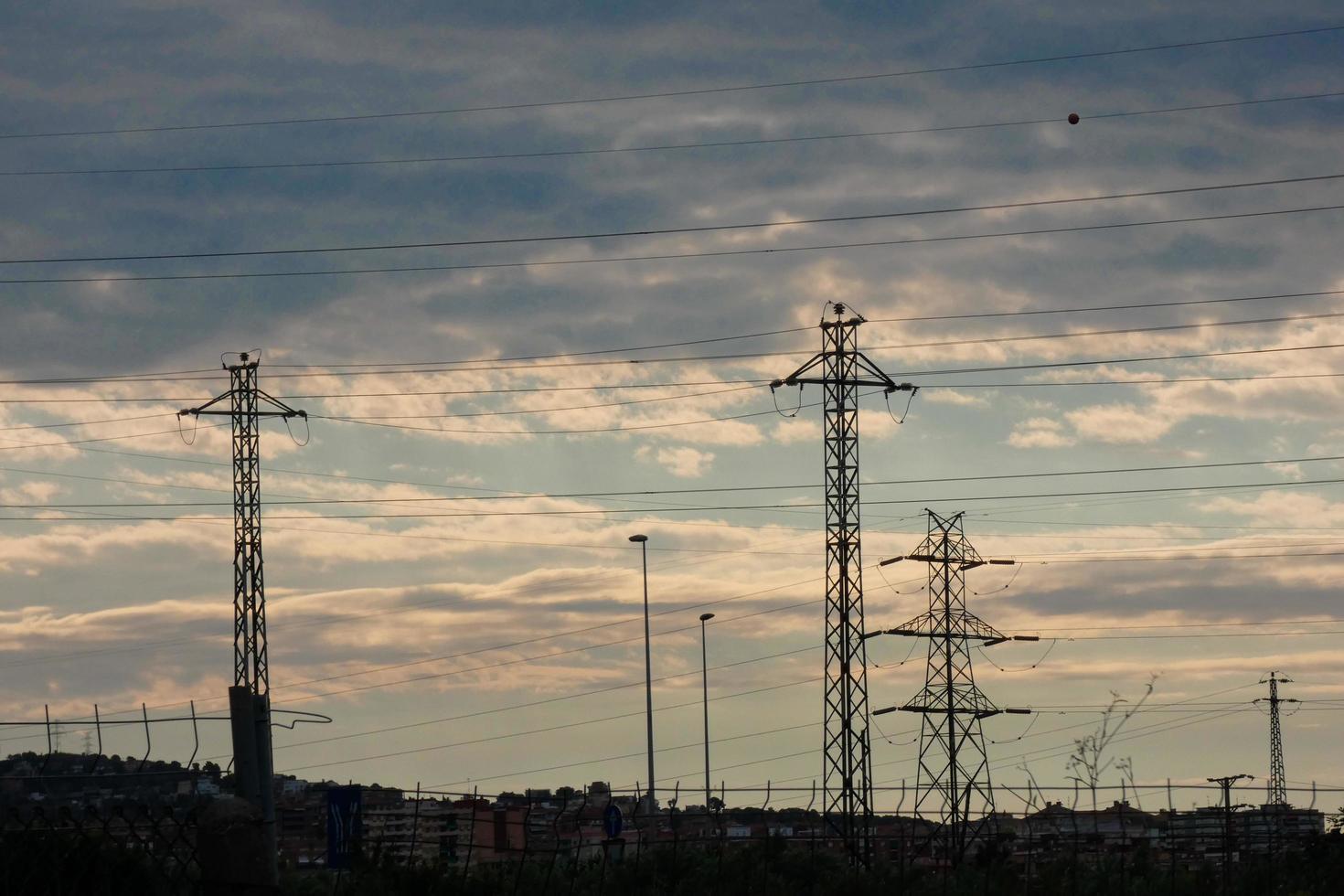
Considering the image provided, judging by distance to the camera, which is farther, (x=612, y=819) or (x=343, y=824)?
(x=612, y=819)

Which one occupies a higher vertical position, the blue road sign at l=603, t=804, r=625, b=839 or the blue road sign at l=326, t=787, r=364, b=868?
the blue road sign at l=326, t=787, r=364, b=868

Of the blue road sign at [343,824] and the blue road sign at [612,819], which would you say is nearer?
the blue road sign at [343,824]

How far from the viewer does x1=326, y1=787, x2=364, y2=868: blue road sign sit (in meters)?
20.1

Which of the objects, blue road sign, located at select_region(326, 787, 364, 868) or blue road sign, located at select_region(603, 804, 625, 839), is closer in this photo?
blue road sign, located at select_region(326, 787, 364, 868)

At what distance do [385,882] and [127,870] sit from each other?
5.82 meters

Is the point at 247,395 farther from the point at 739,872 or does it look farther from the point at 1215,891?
the point at 1215,891

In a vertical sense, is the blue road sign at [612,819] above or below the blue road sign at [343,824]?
below

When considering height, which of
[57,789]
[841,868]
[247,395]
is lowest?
[841,868]

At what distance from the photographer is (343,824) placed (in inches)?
826

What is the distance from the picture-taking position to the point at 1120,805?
22.4 metres

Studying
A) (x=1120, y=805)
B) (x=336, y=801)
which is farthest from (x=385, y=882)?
(x=1120, y=805)

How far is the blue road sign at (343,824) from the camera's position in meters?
20.1

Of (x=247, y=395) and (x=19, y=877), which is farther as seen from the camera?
(x=247, y=395)

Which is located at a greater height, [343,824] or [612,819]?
[343,824]
